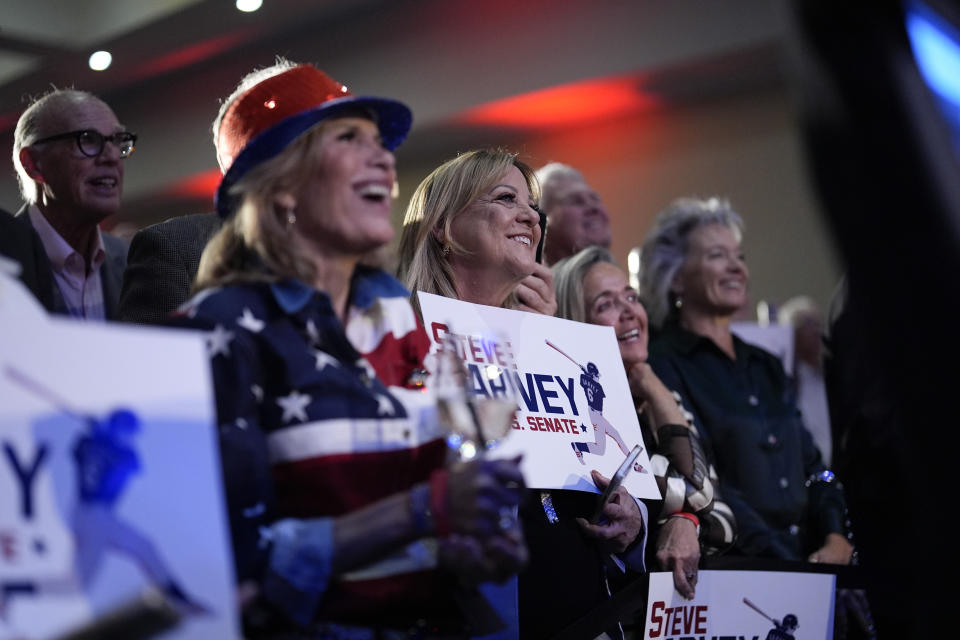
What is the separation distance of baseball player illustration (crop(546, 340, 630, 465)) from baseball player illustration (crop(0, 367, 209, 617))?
4.21ft

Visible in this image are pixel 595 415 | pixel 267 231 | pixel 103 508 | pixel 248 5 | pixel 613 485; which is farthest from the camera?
pixel 248 5

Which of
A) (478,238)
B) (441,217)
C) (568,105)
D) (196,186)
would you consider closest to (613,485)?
(478,238)

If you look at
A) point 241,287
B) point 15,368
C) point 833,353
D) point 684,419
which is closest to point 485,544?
point 241,287

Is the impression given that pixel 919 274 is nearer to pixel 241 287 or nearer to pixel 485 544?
pixel 485 544

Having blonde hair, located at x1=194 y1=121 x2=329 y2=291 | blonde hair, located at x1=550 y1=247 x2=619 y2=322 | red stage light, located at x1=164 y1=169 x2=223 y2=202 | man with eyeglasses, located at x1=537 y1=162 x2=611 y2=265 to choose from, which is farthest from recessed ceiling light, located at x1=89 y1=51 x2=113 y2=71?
blonde hair, located at x1=194 y1=121 x2=329 y2=291

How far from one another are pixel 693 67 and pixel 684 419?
4447 millimetres

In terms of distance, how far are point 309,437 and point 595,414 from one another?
1.09 m

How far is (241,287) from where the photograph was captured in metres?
1.64

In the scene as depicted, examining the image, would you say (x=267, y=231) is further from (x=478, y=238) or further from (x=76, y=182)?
(x=76, y=182)

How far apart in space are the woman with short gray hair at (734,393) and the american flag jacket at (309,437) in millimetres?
1880

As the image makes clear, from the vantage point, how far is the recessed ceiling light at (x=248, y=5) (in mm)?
6935

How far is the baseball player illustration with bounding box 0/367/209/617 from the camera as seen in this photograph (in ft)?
3.97

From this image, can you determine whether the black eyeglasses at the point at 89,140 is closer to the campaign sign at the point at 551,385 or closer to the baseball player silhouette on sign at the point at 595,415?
the campaign sign at the point at 551,385

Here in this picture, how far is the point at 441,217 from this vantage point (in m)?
2.77
